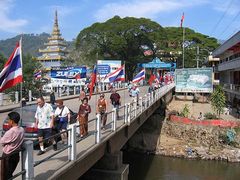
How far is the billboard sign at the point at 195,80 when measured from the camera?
162 ft

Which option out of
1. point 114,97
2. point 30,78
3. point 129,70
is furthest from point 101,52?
point 114,97

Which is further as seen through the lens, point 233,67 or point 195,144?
point 233,67

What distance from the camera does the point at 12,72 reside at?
920cm

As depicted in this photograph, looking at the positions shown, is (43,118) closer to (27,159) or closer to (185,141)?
(27,159)

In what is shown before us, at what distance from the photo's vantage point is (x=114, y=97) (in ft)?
59.6

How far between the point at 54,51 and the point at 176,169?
90.2 metres

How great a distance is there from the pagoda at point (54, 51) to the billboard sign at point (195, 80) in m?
63.3

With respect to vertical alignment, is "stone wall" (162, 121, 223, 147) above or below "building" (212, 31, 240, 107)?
below

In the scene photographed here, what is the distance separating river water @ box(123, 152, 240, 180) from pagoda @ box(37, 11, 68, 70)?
78558 mm

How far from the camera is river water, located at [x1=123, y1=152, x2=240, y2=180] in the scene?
28172mm

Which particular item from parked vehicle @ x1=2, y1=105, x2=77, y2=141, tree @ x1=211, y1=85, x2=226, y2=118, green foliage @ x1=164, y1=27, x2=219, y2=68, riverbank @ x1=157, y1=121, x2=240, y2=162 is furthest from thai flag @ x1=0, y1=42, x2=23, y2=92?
green foliage @ x1=164, y1=27, x2=219, y2=68

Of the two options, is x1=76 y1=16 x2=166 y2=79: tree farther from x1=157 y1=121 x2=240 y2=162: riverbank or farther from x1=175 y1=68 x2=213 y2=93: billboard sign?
x1=157 y1=121 x2=240 y2=162: riverbank

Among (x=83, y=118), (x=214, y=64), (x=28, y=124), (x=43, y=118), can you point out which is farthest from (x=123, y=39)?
(x=43, y=118)

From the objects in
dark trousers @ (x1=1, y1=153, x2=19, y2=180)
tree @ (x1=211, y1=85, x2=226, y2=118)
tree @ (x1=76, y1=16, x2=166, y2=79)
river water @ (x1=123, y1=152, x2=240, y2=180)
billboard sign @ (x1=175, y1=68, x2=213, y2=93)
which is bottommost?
river water @ (x1=123, y1=152, x2=240, y2=180)
